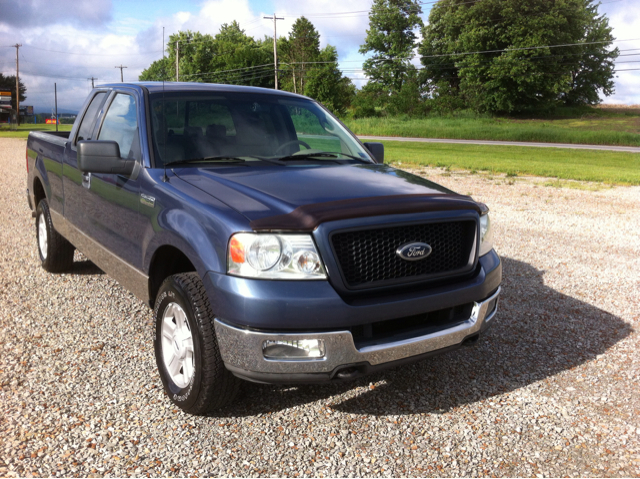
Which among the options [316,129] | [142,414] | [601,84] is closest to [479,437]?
[142,414]

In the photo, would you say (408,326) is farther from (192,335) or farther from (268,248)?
(192,335)

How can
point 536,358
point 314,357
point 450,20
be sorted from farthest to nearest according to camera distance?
point 450,20, point 536,358, point 314,357

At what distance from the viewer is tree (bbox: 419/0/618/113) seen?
59.8 meters

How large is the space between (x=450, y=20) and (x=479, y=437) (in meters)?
69.9

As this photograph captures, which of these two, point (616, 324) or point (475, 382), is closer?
point (475, 382)

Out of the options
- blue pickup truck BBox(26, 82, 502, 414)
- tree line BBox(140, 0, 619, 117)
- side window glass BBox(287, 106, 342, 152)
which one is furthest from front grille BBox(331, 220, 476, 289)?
tree line BBox(140, 0, 619, 117)

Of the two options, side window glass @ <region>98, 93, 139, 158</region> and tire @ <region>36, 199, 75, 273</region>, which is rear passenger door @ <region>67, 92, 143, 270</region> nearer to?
side window glass @ <region>98, 93, 139, 158</region>

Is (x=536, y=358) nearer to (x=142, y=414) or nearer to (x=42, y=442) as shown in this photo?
(x=142, y=414)

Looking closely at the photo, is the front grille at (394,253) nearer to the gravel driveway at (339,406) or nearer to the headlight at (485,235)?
the headlight at (485,235)

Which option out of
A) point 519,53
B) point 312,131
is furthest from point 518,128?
point 312,131

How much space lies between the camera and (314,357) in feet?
8.98

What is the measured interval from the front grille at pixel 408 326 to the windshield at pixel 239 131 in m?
1.48

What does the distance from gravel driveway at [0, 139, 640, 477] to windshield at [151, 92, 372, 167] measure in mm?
1503

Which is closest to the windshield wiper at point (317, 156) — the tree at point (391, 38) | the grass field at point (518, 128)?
the grass field at point (518, 128)
